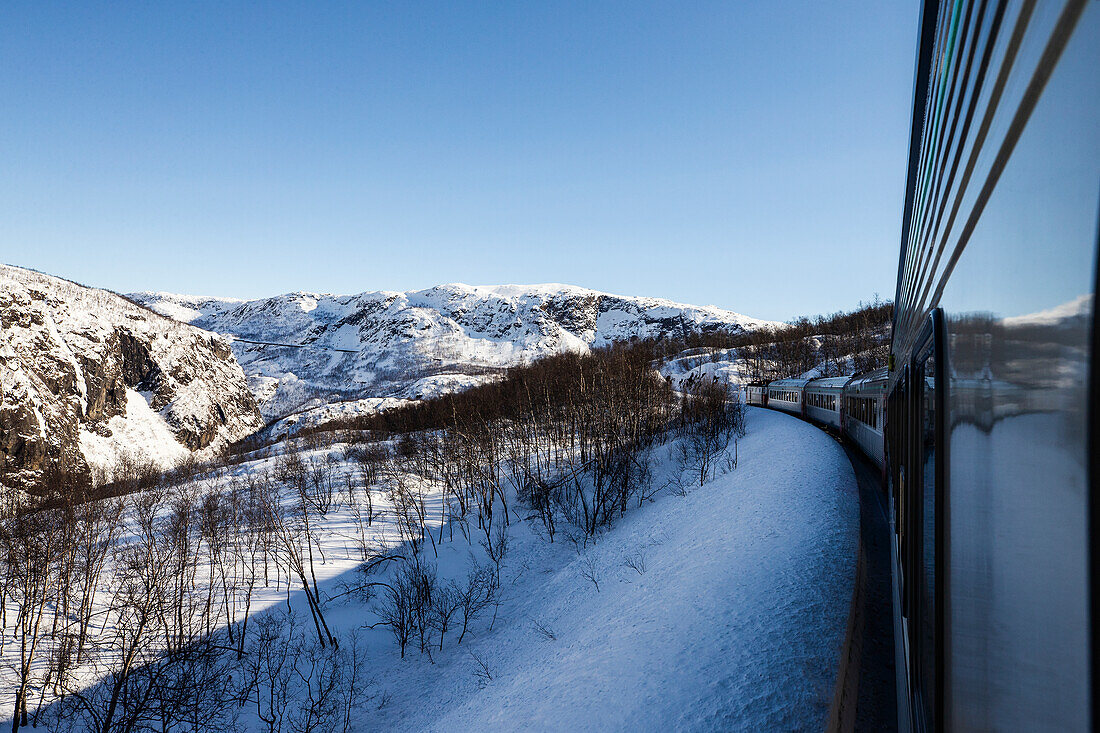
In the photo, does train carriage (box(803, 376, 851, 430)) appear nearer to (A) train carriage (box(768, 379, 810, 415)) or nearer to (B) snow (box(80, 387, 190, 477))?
(A) train carriage (box(768, 379, 810, 415))

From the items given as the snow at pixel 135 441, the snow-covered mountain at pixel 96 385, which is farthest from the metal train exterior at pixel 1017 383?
the snow at pixel 135 441

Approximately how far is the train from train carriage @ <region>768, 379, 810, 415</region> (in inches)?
1424

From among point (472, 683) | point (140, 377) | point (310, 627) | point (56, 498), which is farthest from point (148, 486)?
point (140, 377)

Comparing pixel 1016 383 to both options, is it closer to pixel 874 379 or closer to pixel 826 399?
pixel 874 379

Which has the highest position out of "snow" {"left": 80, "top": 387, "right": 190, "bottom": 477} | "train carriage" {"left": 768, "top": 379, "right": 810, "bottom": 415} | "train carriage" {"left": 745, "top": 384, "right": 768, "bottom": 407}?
"train carriage" {"left": 768, "top": 379, "right": 810, "bottom": 415}

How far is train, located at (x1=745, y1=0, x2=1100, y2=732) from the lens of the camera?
0.67m

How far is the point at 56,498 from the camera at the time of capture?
103ft

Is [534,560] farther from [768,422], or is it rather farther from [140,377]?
[140,377]

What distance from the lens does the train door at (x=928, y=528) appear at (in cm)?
169

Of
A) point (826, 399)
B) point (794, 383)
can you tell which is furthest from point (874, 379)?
point (794, 383)

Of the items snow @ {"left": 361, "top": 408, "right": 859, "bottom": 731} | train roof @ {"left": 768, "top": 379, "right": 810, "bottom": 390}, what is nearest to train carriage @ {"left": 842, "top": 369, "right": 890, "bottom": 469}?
snow @ {"left": 361, "top": 408, "right": 859, "bottom": 731}

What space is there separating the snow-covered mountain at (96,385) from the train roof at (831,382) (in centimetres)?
7949

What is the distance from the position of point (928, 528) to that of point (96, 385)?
125695mm

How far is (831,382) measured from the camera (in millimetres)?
27250
